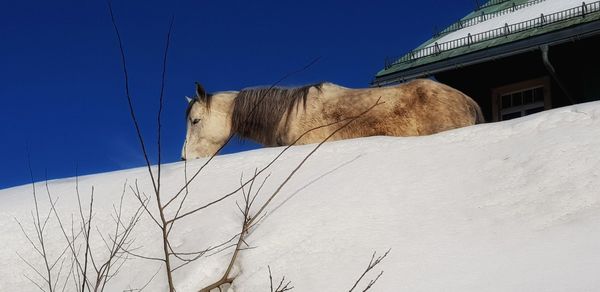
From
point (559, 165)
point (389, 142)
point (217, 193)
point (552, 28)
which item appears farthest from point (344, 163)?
point (552, 28)

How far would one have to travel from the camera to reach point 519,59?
Result: 409 inches

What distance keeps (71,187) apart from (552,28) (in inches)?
280

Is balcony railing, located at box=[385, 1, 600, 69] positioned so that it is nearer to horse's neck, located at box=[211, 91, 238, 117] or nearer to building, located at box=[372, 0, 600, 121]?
building, located at box=[372, 0, 600, 121]

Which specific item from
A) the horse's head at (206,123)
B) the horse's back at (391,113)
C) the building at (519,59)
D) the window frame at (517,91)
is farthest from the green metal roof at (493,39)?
the horse's head at (206,123)

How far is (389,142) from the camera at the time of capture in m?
4.67

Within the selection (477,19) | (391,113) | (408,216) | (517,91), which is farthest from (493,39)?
(408,216)

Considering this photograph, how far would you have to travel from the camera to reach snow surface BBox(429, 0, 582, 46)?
9867mm

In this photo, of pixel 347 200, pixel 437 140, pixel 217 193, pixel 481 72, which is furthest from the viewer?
pixel 481 72

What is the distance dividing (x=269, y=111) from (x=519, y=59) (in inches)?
218

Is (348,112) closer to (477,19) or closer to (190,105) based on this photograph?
(190,105)

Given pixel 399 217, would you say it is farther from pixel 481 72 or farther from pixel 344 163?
pixel 481 72

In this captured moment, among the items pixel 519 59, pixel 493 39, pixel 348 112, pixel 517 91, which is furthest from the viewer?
→ pixel 517 91

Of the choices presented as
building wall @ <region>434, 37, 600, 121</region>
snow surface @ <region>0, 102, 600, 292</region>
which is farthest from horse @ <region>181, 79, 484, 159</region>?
building wall @ <region>434, 37, 600, 121</region>

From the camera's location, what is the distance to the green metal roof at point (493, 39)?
29.6ft
